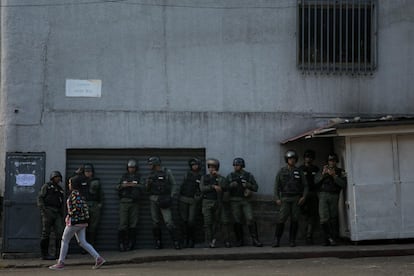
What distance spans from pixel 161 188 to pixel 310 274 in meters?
4.28

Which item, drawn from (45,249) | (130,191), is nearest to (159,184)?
(130,191)

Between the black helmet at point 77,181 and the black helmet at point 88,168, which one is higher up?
the black helmet at point 88,168

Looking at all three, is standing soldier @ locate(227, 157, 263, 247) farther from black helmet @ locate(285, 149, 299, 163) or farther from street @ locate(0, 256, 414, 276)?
street @ locate(0, 256, 414, 276)

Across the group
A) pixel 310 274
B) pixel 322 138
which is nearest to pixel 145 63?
pixel 322 138

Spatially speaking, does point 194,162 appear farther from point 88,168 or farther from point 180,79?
point 88,168

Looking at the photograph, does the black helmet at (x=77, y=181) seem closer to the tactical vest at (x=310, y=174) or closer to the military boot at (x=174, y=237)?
the military boot at (x=174, y=237)

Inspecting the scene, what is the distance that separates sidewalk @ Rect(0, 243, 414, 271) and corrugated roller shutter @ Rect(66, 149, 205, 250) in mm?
1063

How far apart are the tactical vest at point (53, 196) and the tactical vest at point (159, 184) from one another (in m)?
1.95

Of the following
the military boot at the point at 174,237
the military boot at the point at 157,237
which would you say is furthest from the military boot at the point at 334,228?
the military boot at the point at 157,237

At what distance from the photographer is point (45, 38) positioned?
47.0 feet

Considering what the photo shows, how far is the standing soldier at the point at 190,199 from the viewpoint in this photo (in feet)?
46.0

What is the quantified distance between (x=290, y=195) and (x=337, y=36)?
396cm

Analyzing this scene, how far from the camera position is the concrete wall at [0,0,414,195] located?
46.9ft

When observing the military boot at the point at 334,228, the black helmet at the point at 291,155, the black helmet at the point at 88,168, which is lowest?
the military boot at the point at 334,228
